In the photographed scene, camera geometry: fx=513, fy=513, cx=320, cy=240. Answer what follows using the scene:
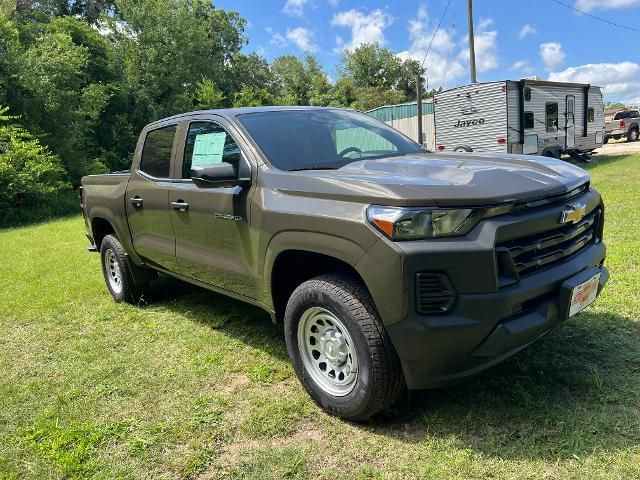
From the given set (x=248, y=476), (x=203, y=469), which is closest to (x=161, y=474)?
(x=203, y=469)

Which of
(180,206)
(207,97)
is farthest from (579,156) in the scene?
(207,97)

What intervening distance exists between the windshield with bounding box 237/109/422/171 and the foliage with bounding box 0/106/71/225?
13.3 metres

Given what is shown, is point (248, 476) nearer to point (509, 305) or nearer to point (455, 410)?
point (455, 410)

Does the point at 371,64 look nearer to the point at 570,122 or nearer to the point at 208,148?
the point at 570,122

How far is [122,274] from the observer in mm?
5270

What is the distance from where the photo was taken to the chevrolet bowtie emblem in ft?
9.03

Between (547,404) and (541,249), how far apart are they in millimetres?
893

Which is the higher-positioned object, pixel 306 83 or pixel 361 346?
pixel 306 83

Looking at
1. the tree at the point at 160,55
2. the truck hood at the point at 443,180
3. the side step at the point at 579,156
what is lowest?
the side step at the point at 579,156

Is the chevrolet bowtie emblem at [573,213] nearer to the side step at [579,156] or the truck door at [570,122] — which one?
the truck door at [570,122]

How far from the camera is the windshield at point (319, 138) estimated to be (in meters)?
3.45

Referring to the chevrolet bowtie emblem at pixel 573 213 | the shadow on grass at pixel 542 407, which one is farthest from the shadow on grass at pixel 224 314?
the chevrolet bowtie emblem at pixel 573 213

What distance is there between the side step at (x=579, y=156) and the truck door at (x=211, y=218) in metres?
16.4

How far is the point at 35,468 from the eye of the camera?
2.67 m
